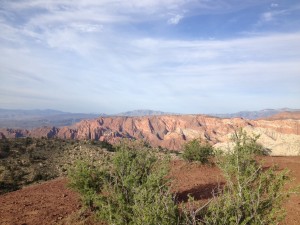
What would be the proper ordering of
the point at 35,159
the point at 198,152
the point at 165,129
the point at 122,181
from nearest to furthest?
1. the point at 122,181
2. the point at 198,152
3. the point at 35,159
4. the point at 165,129

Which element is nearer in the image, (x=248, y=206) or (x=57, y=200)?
(x=248, y=206)

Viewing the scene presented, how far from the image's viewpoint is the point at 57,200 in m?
13.9

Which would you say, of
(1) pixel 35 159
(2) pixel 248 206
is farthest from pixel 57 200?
(1) pixel 35 159

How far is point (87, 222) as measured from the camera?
10.3 metres

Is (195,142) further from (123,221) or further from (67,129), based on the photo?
(67,129)

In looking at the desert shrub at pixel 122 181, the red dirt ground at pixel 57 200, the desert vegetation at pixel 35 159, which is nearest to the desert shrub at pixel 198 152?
the red dirt ground at pixel 57 200

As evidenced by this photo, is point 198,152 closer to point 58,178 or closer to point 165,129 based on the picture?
point 58,178

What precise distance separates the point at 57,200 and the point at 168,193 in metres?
9.33

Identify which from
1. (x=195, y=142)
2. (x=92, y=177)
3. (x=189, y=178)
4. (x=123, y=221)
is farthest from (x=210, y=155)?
(x=123, y=221)

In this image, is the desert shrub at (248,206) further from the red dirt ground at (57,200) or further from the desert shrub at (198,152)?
the desert shrub at (198,152)

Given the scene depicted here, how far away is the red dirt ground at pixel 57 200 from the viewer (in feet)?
36.1

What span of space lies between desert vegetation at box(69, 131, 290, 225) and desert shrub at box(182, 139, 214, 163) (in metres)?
9.24

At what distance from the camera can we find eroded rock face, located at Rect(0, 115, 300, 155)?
85.7 m

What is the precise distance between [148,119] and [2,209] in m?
117
